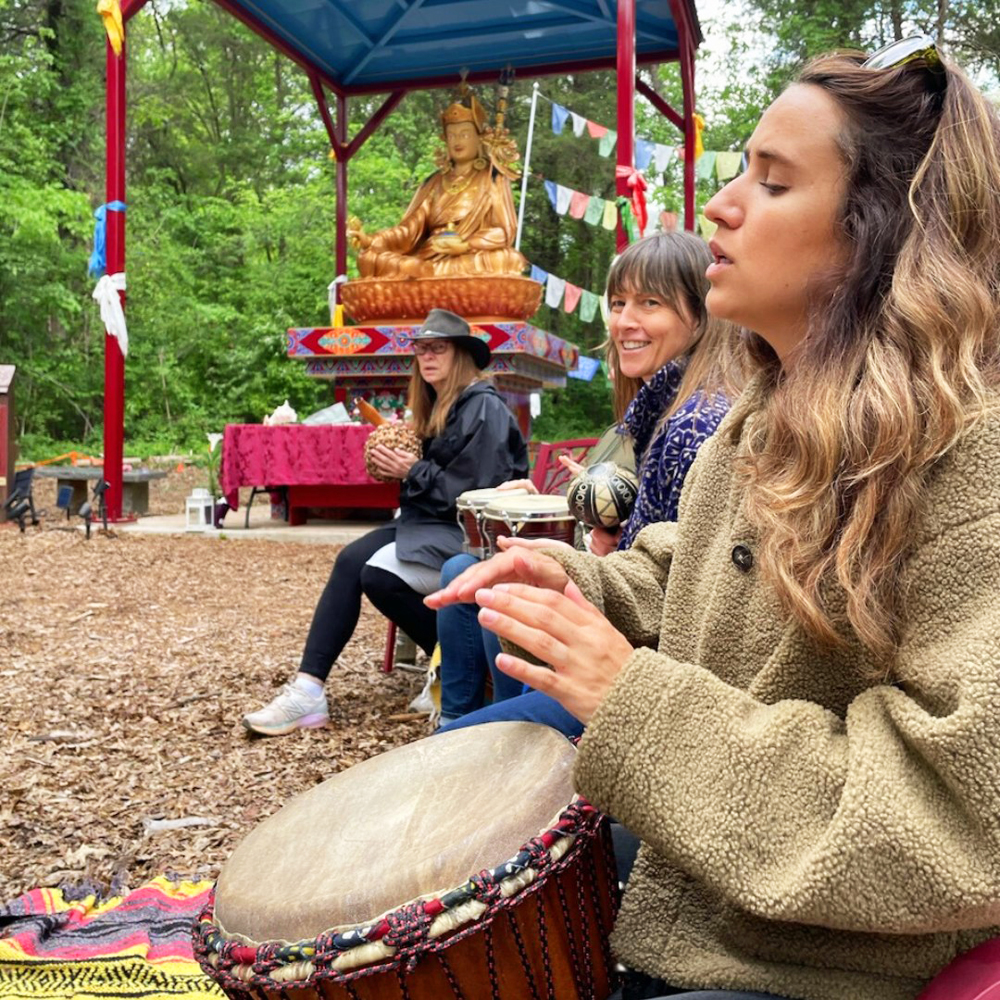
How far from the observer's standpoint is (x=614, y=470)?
9.14 feet

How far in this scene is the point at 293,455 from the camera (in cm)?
830

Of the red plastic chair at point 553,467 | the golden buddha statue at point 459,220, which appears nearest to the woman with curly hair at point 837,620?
the red plastic chair at point 553,467

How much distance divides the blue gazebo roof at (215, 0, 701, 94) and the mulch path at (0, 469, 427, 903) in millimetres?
6068

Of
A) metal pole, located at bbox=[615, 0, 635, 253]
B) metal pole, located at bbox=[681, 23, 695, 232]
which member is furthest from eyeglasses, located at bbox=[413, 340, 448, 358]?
metal pole, located at bbox=[681, 23, 695, 232]

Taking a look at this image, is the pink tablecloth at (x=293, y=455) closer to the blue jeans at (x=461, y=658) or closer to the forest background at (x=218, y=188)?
the blue jeans at (x=461, y=658)

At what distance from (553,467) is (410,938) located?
11.5 ft

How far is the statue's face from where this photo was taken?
405 inches

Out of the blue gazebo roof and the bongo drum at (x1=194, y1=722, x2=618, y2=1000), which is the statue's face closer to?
the blue gazebo roof

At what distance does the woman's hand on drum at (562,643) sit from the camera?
1099mm

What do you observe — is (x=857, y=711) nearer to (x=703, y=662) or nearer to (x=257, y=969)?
(x=703, y=662)

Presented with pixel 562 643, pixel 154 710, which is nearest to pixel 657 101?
pixel 154 710

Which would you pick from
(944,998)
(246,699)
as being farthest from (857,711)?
(246,699)

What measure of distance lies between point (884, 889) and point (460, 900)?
41 cm

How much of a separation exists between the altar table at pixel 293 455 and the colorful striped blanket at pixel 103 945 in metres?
5.77
